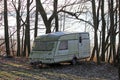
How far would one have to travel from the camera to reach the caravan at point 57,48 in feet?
72.7

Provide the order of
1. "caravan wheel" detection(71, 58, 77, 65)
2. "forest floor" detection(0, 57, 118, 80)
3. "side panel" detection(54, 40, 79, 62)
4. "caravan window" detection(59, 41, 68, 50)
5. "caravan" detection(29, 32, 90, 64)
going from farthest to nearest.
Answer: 1. "caravan wheel" detection(71, 58, 77, 65)
2. "caravan window" detection(59, 41, 68, 50)
3. "side panel" detection(54, 40, 79, 62)
4. "caravan" detection(29, 32, 90, 64)
5. "forest floor" detection(0, 57, 118, 80)

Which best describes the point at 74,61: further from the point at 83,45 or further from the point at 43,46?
the point at 43,46

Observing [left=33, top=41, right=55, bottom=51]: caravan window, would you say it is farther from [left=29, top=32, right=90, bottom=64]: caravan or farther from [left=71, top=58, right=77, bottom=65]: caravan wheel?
[left=71, top=58, right=77, bottom=65]: caravan wheel

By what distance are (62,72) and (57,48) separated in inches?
98.0

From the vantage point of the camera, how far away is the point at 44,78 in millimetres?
17141

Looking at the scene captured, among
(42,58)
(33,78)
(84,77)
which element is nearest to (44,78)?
(33,78)

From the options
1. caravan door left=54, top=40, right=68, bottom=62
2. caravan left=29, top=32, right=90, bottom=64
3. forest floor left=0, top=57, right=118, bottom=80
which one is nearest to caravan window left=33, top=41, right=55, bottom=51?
caravan left=29, top=32, right=90, bottom=64

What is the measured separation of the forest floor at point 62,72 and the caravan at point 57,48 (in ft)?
2.15

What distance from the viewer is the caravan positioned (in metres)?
22.2

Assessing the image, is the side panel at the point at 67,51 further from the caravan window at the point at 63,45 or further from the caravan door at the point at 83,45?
the caravan door at the point at 83,45

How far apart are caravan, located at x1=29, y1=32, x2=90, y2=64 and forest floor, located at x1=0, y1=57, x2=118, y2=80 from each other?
65cm

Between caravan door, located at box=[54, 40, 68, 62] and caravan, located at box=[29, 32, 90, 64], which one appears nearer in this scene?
caravan, located at box=[29, 32, 90, 64]

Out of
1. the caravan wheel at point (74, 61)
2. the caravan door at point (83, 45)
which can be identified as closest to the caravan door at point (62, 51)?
the caravan wheel at point (74, 61)

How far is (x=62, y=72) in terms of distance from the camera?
2033cm
